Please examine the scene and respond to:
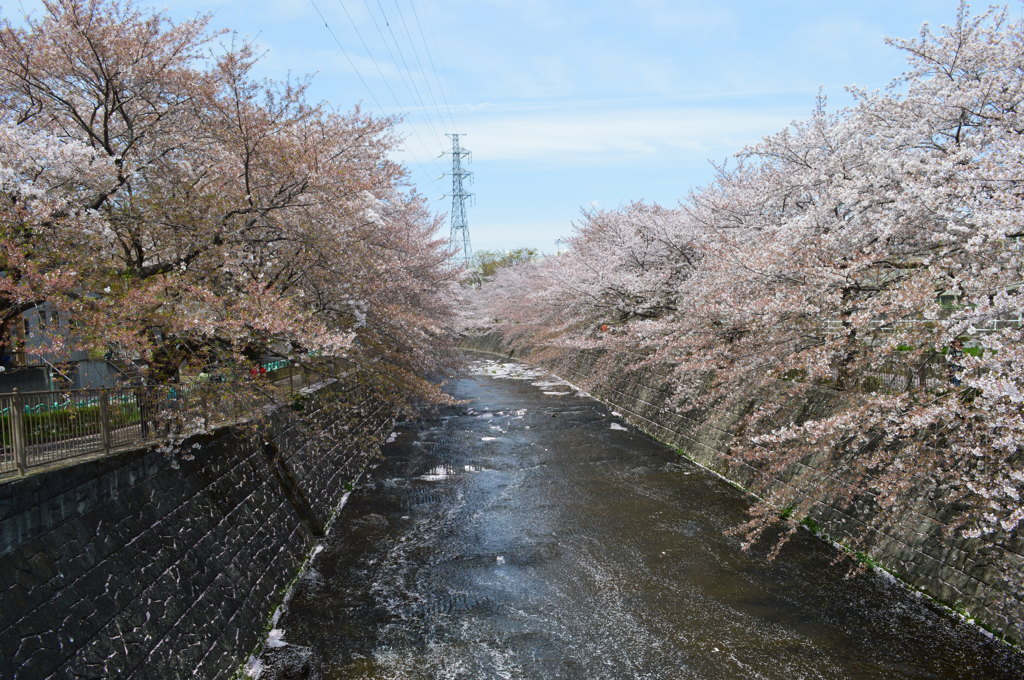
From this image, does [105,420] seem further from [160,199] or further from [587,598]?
[587,598]

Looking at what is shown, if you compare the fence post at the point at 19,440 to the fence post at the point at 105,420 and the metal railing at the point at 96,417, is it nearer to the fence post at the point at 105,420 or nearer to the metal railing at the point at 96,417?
the metal railing at the point at 96,417

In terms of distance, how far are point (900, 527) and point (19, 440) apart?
10.8 meters

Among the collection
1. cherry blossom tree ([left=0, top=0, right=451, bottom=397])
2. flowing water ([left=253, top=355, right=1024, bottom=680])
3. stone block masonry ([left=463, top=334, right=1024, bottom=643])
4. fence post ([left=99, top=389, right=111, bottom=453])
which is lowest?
flowing water ([left=253, top=355, right=1024, bottom=680])

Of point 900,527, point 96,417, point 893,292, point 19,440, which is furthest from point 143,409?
point 900,527

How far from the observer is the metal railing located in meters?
5.30

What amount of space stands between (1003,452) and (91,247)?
34.8ft

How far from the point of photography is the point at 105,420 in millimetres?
6227

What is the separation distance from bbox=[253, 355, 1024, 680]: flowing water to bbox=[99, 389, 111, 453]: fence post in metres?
3.10

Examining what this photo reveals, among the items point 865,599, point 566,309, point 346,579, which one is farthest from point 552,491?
point 566,309

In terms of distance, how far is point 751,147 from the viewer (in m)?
12.8

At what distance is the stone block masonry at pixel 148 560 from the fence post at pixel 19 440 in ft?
0.72

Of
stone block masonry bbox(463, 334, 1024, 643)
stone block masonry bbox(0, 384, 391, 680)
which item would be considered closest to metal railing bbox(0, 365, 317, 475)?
stone block masonry bbox(0, 384, 391, 680)

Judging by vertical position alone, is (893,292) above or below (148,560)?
above

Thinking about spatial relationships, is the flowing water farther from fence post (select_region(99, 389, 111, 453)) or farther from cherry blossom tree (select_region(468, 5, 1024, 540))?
fence post (select_region(99, 389, 111, 453))
